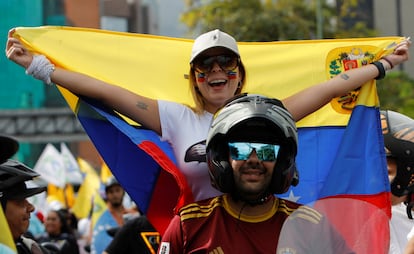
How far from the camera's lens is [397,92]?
38.2 metres

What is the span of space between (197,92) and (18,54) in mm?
882

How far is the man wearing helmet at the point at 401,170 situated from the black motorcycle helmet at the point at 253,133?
3.71 ft

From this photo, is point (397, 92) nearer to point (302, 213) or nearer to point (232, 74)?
point (232, 74)

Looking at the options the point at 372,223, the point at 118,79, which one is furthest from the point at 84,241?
the point at 372,223

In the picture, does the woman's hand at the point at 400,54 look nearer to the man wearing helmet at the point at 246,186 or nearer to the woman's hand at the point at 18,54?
the man wearing helmet at the point at 246,186

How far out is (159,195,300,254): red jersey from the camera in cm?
414

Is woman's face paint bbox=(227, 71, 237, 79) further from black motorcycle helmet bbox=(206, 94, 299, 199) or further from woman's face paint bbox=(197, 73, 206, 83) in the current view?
black motorcycle helmet bbox=(206, 94, 299, 199)

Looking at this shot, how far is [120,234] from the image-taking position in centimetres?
833

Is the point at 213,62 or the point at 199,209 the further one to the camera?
the point at 213,62

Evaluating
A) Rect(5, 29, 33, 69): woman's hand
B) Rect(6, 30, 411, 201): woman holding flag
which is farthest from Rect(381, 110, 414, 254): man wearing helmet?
Rect(5, 29, 33, 69): woman's hand

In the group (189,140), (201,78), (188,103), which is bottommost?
(189,140)

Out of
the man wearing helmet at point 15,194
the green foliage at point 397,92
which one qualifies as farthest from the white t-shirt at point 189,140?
the green foliage at point 397,92

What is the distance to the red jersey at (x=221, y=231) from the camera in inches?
163

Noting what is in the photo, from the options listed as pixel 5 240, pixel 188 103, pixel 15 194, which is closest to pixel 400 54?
pixel 188 103
